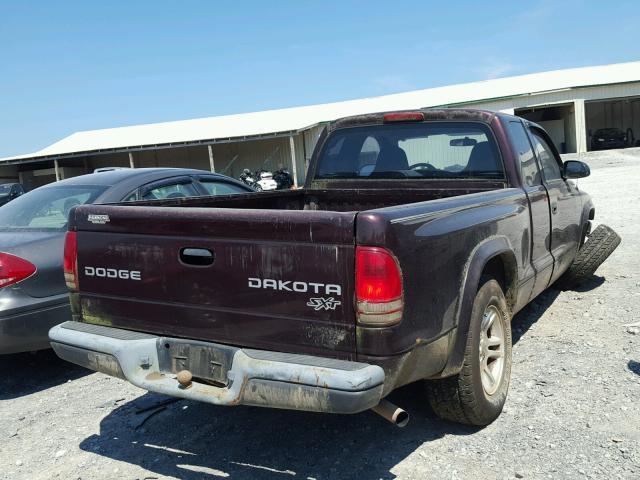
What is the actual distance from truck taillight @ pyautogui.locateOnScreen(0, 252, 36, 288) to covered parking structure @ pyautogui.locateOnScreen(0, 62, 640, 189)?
24.5 meters

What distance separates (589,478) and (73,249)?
2.96m

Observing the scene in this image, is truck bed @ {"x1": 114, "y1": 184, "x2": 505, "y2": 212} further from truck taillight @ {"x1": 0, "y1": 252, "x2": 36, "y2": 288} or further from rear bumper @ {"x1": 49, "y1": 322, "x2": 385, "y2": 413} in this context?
truck taillight @ {"x1": 0, "y1": 252, "x2": 36, "y2": 288}

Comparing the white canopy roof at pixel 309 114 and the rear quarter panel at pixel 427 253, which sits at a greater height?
the white canopy roof at pixel 309 114

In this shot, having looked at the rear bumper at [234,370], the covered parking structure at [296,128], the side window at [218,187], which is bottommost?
the rear bumper at [234,370]

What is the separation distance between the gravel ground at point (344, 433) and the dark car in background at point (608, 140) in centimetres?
3464

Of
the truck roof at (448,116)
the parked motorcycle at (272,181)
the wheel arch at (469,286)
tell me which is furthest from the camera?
the parked motorcycle at (272,181)

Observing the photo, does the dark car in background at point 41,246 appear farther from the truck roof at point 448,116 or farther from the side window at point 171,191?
the truck roof at point 448,116

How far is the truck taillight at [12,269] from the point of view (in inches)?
165

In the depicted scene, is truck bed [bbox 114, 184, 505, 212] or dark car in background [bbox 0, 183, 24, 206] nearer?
truck bed [bbox 114, 184, 505, 212]

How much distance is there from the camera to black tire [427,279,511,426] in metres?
3.06

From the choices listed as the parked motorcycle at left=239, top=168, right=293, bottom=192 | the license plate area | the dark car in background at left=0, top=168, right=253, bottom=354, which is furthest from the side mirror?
the parked motorcycle at left=239, top=168, right=293, bottom=192

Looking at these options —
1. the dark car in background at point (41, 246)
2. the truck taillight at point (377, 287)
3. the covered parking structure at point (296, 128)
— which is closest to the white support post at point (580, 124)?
the covered parking structure at point (296, 128)

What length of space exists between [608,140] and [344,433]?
122 feet

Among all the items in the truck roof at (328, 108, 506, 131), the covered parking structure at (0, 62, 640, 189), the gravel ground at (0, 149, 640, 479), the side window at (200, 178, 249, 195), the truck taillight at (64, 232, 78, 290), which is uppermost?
the covered parking structure at (0, 62, 640, 189)
